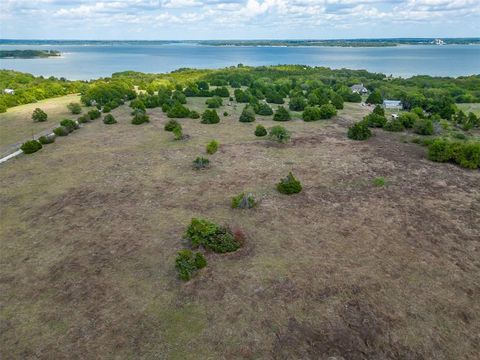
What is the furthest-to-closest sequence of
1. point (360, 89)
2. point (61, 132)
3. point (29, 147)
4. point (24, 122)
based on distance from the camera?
point (360, 89) → point (24, 122) → point (61, 132) → point (29, 147)

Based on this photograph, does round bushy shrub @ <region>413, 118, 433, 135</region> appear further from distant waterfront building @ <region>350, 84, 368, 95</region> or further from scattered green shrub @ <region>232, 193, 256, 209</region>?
distant waterfront building @ <region>350, 84, 368, 95</region>

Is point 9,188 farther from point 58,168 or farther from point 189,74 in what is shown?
point 189,74

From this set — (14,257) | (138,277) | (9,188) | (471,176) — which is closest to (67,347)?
(138,277)

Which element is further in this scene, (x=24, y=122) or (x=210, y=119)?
(x=24, y=122)

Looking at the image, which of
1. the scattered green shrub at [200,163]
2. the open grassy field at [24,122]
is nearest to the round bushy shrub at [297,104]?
the scattered green shrub at [200,163]

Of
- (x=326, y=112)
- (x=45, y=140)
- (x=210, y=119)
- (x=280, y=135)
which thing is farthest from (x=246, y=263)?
(x=326, y=112)

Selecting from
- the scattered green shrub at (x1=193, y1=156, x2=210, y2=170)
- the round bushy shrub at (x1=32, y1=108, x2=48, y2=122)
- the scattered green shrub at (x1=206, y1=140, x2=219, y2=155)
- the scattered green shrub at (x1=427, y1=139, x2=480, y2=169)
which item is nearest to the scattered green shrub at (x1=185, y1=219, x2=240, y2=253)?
the scattered green shrub at (x1=193, y1=156, x2=210, y2=170)

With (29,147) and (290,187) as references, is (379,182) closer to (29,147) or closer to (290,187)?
(290,187)
